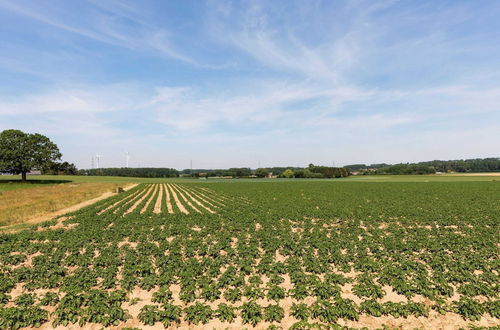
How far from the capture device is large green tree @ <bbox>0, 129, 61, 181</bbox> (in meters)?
65.7

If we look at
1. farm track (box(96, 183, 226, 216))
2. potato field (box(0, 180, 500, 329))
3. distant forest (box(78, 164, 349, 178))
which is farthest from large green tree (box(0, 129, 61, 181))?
distant forest (box(78, 164, 349, 178))

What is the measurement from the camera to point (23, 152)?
6800cm

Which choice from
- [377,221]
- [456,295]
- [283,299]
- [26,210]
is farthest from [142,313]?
[26,210]

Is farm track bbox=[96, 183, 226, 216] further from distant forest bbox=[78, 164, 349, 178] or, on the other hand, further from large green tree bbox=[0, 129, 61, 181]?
distant forest bbox=[78, 164, 349, 178]

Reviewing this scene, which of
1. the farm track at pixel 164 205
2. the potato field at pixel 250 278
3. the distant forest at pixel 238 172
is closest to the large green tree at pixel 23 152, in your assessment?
the farm track at pixel 164 205

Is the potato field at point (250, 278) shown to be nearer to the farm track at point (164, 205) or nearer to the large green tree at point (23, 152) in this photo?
the farm track at point (164, 205)

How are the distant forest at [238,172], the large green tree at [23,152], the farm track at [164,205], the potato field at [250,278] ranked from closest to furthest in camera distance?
the potato field at [250,278] → the farm track at [164,205] → the large green tree at [23,152] → the distant forest at [238,172]

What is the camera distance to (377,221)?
2330 cm

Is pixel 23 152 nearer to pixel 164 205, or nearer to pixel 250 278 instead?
pixel 164 205

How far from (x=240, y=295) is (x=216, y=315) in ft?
4.30

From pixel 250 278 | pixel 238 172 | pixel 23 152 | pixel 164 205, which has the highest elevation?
pixel 23 152

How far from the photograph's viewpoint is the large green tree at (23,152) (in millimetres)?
65656

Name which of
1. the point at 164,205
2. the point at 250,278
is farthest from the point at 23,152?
the point at 250,278

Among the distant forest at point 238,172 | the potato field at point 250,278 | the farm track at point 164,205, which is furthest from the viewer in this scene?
the distant forest at point 238,172
